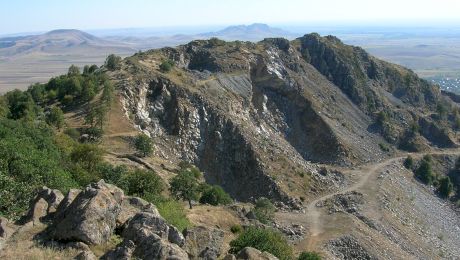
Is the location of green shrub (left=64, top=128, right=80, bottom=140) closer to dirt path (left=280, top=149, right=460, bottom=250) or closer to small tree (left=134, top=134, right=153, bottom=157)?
small tree (left=134, top=134, right=153, bottom=157)

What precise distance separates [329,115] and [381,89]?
1321 inches

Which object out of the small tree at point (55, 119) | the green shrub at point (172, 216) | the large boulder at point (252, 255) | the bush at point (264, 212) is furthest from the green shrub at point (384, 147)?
the large boulder at point (252, 255)

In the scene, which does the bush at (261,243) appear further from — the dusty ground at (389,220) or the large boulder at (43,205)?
the dusty ground at (389,220)

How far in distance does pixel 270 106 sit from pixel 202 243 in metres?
72.7

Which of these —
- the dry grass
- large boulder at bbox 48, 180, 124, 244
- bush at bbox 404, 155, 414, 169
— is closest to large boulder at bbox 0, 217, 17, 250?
large boulder at bbox 48, 180, 124, 244

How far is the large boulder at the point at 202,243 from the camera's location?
2458cm

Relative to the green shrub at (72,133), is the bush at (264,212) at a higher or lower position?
lower

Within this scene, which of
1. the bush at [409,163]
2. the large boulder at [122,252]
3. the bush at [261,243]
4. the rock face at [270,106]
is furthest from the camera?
the bush at [409,163]

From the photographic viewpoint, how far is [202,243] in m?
26.6

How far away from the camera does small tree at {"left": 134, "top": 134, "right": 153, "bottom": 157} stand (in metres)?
63.2

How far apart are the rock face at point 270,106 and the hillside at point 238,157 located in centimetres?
30

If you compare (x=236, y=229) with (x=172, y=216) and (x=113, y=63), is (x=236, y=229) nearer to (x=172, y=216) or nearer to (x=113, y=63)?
(x=172, y=216)

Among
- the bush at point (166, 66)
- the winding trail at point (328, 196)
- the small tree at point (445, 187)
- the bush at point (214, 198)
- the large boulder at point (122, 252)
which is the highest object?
the bush at point (166, 66)

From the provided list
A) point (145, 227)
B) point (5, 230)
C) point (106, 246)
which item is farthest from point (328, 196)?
point (5, 230)
